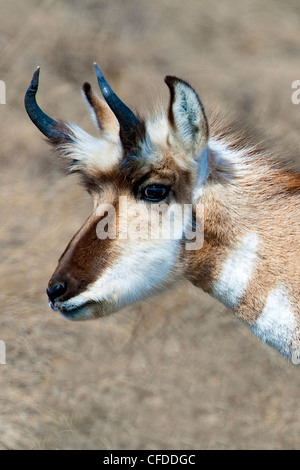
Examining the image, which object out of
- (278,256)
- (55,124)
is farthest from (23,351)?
(278,256)

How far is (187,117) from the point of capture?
293cm

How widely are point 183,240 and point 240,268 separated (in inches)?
11.4

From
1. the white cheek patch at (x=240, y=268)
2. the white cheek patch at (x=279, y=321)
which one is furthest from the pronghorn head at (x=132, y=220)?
the white cheek patch at (x=279, y=321)

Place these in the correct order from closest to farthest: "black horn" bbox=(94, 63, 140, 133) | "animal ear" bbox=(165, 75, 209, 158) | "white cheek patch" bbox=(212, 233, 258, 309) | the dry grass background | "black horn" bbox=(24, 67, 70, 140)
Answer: "animal ear" bbox=(165, 75, 209, 158)
"black horn" bbox=(94, 63, 140, 133)
"white cheek patch" bbox=(212, 233, 258, 309)
"black horn" bbox=(24, 67, 70, 140)
the dry grass background

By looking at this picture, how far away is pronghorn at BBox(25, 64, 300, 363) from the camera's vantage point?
3.05m

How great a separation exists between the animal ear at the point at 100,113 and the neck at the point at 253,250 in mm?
564

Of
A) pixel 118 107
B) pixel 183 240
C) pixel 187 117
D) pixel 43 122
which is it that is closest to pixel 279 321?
pixel 183 240

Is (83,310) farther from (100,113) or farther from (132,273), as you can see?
(100,113)

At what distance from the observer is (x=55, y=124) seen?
3.42 meters

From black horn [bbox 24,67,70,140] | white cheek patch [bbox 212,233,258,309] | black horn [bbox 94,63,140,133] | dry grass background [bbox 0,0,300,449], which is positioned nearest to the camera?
black horn [bbox 94,63,140,133]

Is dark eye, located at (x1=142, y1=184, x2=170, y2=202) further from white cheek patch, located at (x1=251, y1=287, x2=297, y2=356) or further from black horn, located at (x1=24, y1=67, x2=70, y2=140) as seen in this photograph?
white cheek patch, located at (x1=251, y1=287, x2=297, y2=356)

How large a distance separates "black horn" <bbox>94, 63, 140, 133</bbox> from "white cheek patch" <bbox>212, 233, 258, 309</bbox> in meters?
0.73

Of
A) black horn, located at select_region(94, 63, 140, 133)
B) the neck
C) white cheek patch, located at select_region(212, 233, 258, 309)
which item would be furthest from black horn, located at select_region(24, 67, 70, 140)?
white cheek patch, located at select_region(212, 233, 258, 309)

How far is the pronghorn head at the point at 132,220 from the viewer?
120 inches
